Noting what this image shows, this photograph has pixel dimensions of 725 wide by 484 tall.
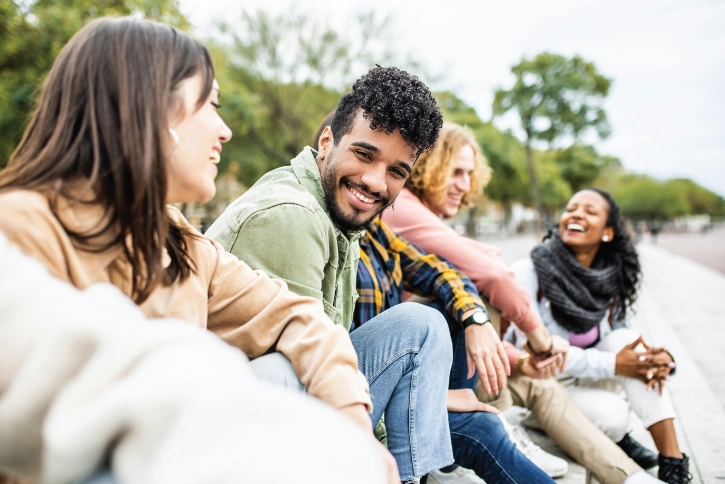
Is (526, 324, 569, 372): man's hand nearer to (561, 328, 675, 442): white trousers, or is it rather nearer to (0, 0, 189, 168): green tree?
(561, 328, 675, 442): white trousers

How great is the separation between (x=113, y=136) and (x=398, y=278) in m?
1.62

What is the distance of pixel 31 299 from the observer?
75cm

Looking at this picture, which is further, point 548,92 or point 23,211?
point 548,92

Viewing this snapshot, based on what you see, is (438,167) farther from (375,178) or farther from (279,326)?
(279,326)

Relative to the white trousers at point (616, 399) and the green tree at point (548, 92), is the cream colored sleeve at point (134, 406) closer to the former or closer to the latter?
the white trousers at point (616, 399)

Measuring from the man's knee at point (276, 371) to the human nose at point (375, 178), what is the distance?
0.99 meters

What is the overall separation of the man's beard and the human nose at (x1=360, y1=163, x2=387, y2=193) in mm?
22

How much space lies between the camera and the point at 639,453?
289cm

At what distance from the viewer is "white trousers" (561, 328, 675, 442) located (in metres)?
2.74

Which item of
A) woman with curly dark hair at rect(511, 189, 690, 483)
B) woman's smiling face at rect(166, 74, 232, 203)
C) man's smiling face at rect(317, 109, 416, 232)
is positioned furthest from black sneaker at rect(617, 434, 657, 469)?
woman's smiling face at rect(166, 74, 232, 203)

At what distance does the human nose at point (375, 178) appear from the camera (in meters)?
2.15

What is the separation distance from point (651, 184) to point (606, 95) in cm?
5013

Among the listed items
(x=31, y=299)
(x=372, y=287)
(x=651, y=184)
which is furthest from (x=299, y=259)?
(x=651, y=184)

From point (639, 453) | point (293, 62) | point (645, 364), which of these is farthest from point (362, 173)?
point (293, 62)
